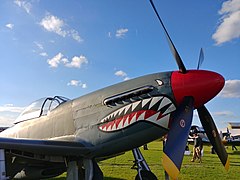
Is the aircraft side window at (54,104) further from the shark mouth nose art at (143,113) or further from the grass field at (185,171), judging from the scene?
the grass field at (185,171)

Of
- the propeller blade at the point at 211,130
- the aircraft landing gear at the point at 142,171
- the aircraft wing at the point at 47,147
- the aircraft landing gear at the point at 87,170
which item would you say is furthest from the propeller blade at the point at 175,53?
the aircraft landing gear at the point at 142,171

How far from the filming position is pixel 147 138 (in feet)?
15.3

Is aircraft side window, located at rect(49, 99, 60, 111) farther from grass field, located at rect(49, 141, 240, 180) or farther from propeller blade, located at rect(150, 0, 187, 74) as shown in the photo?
grass field, located at rect(49, 141, 240, 180)

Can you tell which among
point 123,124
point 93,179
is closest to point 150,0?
point 123,124

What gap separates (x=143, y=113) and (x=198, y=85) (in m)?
1.00

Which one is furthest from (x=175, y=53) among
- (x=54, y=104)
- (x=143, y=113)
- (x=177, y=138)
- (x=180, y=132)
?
(x=54, y=104)

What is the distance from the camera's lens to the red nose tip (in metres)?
4.30

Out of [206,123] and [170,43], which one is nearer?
[170,43]

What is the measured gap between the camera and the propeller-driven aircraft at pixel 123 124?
4328 millimetres

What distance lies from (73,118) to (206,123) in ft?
8.55

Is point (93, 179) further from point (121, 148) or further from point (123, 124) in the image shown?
point (123, 124)

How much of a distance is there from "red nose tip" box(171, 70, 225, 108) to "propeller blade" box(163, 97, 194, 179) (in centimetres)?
12

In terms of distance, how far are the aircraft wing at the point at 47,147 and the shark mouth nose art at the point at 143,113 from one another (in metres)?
0.56

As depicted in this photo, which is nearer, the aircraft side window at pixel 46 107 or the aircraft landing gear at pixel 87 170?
the aircraft landing gear at pixel 87 170
